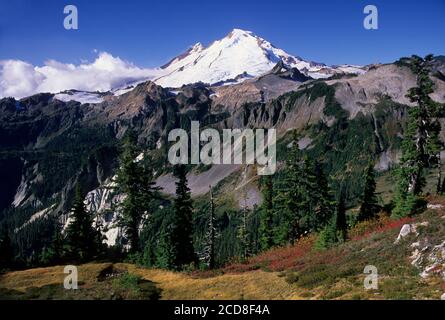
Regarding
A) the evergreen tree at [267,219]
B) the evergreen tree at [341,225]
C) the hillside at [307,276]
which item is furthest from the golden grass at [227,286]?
the evergreen tree at [267,219]

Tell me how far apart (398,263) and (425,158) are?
1914 centimetres

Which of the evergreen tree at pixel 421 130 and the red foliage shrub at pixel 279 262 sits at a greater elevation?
the evergreen tree at pixel 421 130

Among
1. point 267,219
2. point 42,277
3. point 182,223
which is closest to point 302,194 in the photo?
point 267,219

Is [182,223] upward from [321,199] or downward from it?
downward

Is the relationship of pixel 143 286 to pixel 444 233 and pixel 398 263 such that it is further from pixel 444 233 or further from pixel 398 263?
pixel 444 233

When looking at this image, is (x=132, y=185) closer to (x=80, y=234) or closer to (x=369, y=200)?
(x=80, y=234)

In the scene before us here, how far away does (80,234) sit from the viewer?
5728cm

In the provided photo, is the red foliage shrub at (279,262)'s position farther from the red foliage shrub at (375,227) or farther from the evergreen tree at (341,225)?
the red foliage shrub at (375,227)

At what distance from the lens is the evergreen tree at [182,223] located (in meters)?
54.6

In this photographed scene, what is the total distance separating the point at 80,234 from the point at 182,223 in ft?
44.6

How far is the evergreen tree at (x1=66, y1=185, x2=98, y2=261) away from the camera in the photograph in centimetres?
5666

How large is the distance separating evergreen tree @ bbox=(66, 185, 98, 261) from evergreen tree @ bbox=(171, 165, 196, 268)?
11311 mm

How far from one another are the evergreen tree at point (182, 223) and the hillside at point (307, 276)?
11523mm
